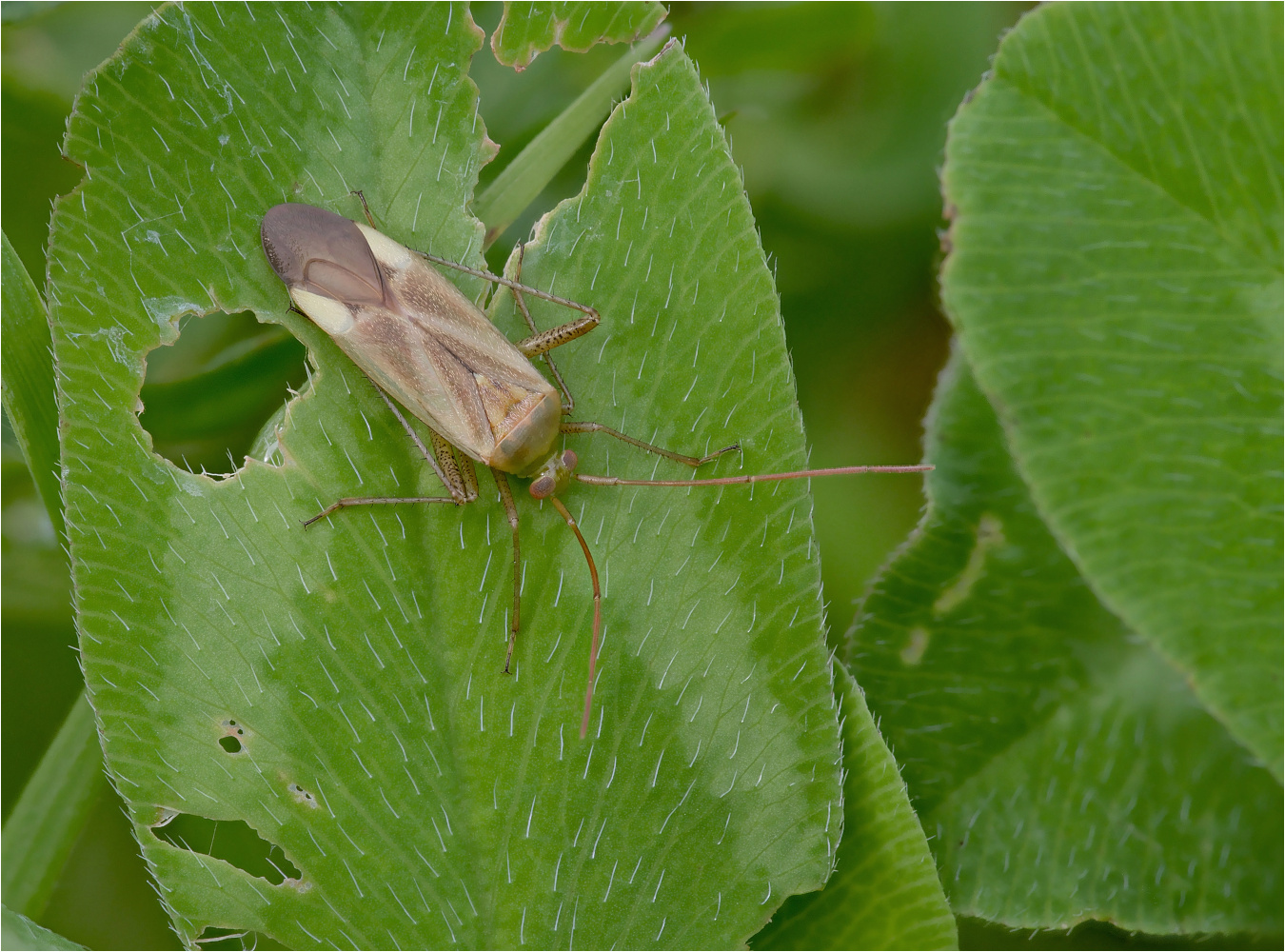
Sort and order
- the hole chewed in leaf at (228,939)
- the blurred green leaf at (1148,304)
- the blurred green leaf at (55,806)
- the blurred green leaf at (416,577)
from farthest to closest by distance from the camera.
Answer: the blurred green leaf at (55,806) → the blurred green leaf at (1148,304) → the hole chewed in leaf at (228,939) → the blurred green leaf at (416,577)

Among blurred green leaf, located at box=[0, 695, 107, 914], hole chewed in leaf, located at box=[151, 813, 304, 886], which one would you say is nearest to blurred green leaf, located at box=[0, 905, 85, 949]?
blurred green leaf, located at box=[0, 695, 107, 914]

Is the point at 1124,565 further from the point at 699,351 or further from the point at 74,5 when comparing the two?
the point at 74,5

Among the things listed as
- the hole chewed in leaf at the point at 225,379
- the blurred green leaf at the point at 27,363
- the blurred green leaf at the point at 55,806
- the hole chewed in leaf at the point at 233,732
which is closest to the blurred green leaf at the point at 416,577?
the hole chewed in leaf at the point at 233,732

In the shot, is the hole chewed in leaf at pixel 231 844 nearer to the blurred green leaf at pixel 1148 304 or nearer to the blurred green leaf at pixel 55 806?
the blurred green leaf at pixel 55 806

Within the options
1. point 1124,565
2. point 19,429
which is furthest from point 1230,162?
point 19,429

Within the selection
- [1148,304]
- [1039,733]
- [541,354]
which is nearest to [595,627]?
[541,354]

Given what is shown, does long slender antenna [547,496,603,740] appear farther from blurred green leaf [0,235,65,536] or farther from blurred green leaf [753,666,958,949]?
blurred green leaf [0,235,65,536]
